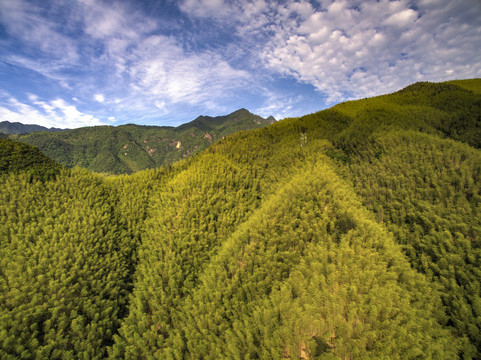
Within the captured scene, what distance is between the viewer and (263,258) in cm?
955

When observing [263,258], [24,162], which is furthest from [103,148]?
[263,258]

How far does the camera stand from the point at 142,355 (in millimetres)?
8211

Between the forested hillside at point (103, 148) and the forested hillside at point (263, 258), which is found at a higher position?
the forested hillside at point (103, 148)

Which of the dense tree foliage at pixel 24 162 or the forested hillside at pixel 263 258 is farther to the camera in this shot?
the dense tree foliage at pixel 24 162

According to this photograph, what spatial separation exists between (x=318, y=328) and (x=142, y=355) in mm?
7326

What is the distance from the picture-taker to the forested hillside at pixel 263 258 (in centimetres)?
613

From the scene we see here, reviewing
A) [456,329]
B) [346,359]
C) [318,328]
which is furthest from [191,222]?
[456,329]

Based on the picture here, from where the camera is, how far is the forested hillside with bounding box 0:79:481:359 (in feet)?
20.1

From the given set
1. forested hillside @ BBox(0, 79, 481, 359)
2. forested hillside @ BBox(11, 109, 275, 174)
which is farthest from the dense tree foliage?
forested hillside @ BBox(11, 109, 275, 174)

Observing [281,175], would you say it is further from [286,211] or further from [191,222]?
[191,222]

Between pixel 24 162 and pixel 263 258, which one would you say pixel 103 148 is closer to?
pixel 24 162

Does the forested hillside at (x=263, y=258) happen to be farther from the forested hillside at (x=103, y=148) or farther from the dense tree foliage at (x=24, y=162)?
the forested hillside at (x=103, y=148)

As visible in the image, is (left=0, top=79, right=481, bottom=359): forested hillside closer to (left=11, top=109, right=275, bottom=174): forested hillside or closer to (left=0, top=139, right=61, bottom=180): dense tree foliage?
(left=0, top=139, right=61, bottom=180): dense tree foliage

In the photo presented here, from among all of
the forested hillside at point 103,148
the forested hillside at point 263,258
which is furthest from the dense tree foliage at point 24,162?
the forested hillside at point 103,148
